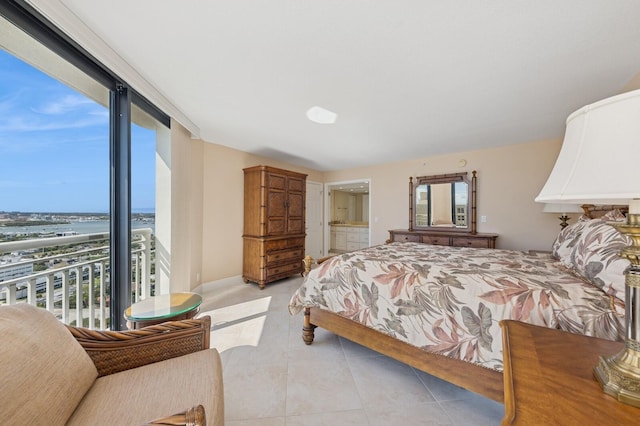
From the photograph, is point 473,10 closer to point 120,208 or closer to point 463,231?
point 120,208

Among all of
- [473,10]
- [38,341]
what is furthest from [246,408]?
[473,10]

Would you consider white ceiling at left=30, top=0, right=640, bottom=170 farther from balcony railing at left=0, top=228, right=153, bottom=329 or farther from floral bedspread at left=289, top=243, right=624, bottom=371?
floral bedspread at left=289, top=243, right=624, bottom=371

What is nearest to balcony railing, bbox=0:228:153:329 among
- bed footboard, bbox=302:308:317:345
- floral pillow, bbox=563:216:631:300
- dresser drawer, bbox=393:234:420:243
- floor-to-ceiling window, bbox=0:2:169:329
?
floor-to-ceiling window, bbox=0:2:169:329

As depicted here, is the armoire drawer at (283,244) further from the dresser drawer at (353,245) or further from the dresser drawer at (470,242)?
the dresser drawer at (470,242)

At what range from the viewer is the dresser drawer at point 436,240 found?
3.76 m

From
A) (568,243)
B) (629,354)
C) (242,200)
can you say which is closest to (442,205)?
(568,243)

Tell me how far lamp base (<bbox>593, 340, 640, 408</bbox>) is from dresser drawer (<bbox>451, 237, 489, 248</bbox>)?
126 inches

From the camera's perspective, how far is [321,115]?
2.72m

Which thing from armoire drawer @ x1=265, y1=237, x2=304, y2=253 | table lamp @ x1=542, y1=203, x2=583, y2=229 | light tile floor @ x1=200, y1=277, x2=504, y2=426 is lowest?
light tile floor @ x1=200, y1=277, x2=504, y2=426

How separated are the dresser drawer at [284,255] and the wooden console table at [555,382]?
11.0 ft

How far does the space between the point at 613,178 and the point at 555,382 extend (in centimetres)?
56

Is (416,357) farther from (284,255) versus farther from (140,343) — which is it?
(284,255)

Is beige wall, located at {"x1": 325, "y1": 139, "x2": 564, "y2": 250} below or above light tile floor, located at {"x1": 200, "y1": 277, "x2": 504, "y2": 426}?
above

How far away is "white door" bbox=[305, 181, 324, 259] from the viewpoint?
5402 millimetres
